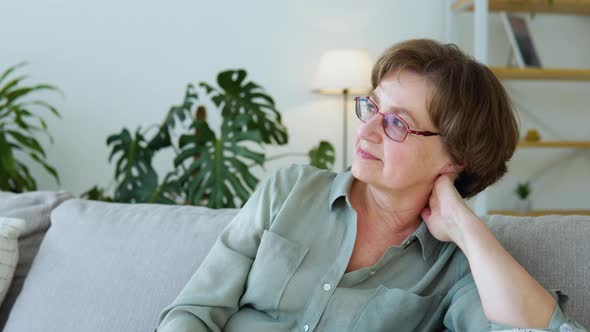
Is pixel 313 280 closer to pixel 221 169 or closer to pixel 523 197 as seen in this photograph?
pixel 221 169

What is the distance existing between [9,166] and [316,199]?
6.54 feet

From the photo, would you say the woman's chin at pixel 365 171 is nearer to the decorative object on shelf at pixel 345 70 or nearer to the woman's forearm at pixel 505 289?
the woman's forearm at pixel 505 289

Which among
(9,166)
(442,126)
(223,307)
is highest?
(442,126)

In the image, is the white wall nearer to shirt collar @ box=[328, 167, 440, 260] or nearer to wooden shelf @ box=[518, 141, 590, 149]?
wooden shelf @ box=[518, 141, 590, 149]

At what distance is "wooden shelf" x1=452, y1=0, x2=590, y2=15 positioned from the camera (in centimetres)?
376

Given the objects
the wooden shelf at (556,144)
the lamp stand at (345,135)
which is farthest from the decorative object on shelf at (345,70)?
the wooden shelf at (556,144)

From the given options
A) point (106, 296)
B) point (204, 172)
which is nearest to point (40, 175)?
point (204, 172)

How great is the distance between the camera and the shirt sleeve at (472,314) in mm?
1230

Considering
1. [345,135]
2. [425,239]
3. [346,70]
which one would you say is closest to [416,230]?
[425,239]

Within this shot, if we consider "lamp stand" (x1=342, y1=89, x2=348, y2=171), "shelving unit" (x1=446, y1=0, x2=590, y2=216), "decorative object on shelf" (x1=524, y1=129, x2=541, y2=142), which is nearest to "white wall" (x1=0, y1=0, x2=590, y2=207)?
"lamp stand" (x1=342, y1=89, x2=348, y2=171)

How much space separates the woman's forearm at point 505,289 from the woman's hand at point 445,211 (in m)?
0.07

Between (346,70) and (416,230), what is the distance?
2246 mm

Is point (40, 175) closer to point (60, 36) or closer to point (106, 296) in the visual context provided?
point (60, 36)

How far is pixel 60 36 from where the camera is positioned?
362 cm
